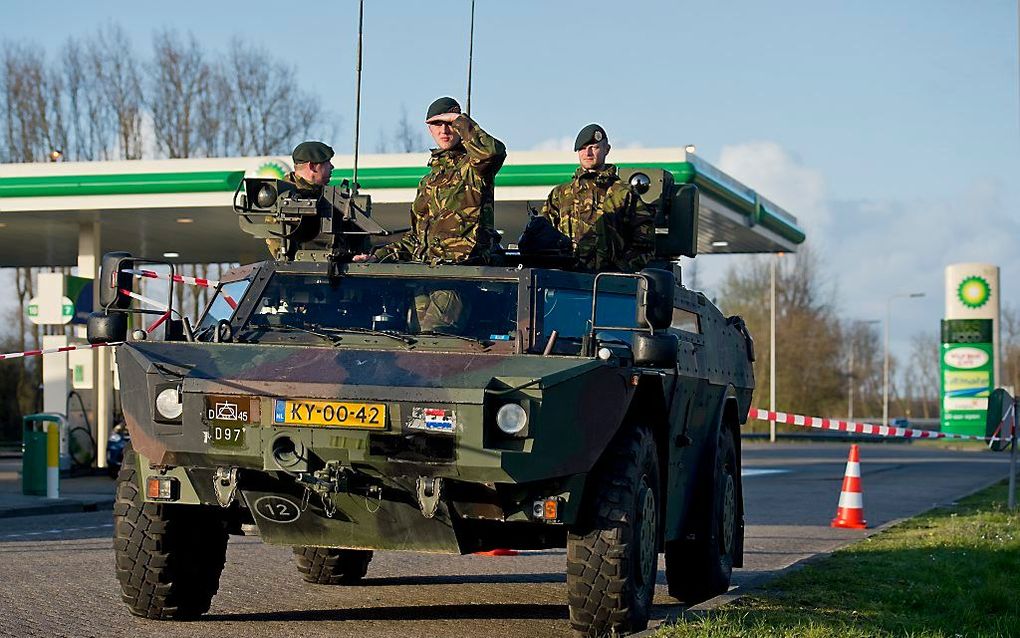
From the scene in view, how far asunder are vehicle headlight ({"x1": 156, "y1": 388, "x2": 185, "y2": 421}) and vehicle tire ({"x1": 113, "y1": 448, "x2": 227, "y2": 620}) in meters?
0.67

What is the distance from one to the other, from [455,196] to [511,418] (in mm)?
2112

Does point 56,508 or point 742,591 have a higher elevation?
point 742,591

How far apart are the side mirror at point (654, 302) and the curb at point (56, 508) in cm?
1066

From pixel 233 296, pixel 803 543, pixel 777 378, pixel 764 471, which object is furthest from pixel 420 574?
pixel 777 378

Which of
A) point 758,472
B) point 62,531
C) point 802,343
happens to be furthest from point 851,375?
point 62,531

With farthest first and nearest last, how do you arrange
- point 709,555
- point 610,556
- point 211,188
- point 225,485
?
point 211,188 < point 709,555 < point 610,556 < point 225,485

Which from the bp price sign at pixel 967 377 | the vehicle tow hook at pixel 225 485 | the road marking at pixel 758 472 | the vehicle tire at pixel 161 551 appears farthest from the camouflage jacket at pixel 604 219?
the bp price sign at pixel 967 377

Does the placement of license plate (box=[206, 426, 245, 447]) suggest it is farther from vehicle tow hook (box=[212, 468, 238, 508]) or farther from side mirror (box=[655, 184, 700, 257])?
side mirror (box=[655, 184, 700, 257])

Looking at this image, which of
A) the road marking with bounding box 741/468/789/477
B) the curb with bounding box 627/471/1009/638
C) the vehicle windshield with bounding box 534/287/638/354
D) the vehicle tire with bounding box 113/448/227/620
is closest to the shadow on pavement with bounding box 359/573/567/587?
the curb with bounding box 627/471/1009/638

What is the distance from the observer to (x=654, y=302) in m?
7.96

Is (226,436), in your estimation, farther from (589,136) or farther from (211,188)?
(211,188)

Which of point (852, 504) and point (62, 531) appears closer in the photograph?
point (62, 531)

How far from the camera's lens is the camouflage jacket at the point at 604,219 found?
10203mm

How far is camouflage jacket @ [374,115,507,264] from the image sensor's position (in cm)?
899
